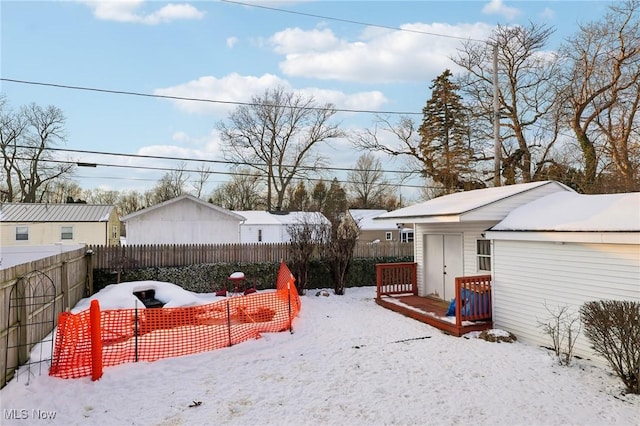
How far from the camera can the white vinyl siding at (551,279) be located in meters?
5.84

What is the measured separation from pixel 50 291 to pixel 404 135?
67.8ft

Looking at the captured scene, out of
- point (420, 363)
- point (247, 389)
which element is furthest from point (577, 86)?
point (247, 389)

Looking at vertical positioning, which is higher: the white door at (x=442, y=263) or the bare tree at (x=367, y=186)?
the bare tree at (x=367, y=186)

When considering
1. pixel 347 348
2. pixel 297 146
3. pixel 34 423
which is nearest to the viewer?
pixel 34 423

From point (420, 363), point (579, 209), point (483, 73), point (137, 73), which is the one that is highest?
point (483, 73)

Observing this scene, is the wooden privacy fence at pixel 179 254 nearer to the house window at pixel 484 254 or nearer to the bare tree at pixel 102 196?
the house window at pixel 484 254

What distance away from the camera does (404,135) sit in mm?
23922

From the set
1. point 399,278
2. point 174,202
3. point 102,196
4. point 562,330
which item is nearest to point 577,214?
point 562,330

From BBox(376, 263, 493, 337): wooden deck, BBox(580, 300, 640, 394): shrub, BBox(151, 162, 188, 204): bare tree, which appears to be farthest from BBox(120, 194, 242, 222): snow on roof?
BBox(151, 162, 188, 204): bare tree

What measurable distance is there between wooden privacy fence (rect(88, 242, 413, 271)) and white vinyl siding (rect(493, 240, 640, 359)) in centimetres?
784

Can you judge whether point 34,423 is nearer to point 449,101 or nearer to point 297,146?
point 449,101

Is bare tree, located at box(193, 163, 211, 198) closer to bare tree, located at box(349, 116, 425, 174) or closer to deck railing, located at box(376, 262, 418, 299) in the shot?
bare tree, located at box(349, 116, 425, 174)

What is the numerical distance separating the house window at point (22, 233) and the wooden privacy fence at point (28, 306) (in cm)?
1865

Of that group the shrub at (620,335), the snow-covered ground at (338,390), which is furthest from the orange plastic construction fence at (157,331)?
the shrub at (620,335)
